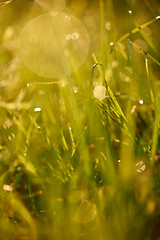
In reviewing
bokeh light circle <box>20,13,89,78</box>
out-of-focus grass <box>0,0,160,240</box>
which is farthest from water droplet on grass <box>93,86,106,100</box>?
bokeh light circle <box>20,13,89,78</box>

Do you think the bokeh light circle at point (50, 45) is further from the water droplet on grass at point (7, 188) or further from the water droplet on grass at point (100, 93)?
the water droplet on grass at point (7, 188)

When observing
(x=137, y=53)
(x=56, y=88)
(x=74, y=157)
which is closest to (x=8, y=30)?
(x=56, y=88)

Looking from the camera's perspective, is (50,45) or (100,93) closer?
(100,93)

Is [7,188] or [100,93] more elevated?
Answer: [100,93]

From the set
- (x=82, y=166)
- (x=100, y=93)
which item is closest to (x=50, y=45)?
(x=100, y=93)

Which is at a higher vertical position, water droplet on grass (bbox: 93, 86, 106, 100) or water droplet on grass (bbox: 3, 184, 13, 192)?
water droplet on grass (bbox: 93, 86, 106, 100)

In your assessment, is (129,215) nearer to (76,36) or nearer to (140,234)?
(140,234)

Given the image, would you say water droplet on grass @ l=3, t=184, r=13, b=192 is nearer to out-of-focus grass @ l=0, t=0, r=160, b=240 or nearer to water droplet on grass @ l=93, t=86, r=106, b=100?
out-of-focus grass @ l=0, t=0, r=160, b=240

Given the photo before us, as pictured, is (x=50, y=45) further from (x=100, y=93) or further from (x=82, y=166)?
(x=82, y=166)
